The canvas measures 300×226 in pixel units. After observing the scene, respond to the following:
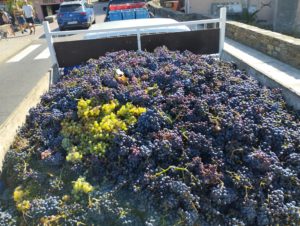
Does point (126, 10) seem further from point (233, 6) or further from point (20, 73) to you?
point (233, 6)

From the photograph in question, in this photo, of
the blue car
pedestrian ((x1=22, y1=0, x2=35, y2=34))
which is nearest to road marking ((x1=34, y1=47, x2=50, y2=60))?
the blue car

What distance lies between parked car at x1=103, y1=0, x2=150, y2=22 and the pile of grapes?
6881mm

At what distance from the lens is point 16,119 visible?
136 inches

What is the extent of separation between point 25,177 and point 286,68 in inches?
210

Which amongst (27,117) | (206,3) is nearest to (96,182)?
(27,117)

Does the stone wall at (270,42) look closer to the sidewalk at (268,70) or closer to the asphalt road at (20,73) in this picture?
the sidewalk at (268,70)

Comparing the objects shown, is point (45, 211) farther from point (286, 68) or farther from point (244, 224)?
point (286, 68)

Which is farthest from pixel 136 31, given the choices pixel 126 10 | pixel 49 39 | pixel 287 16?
pixel 287 16

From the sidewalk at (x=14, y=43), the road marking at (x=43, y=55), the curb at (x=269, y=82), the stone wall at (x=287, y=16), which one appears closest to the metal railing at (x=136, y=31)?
the curb at (x=269, y=82)

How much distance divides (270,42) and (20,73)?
760cm

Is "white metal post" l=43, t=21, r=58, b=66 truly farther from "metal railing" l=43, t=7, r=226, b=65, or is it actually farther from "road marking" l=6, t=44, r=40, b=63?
"road marking" l=6, t=44, r=40, b=63

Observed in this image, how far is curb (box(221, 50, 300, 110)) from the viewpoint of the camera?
11.0ft

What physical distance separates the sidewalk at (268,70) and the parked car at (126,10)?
3.00 m

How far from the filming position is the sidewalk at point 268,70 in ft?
11.3
